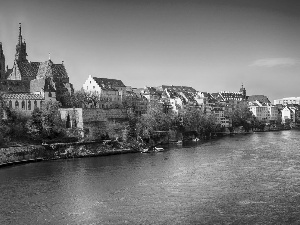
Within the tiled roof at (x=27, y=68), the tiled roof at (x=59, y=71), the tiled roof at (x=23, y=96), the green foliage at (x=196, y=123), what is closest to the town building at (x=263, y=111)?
the green foliage at (x=196, y=123)

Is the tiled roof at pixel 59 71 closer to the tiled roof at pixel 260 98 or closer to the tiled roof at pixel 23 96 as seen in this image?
the tiled roof at pixel 23 96

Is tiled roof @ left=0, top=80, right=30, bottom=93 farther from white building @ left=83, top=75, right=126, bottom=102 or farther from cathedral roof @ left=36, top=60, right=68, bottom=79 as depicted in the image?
white building @ left=83, top=75, right=126, bottom=102

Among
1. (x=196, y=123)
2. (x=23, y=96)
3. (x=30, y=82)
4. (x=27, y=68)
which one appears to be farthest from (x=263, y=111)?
(x=23, y=96)

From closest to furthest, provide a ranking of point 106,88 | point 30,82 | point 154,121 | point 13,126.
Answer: point 13,126
point 30,82
point 154,121
point 106,88

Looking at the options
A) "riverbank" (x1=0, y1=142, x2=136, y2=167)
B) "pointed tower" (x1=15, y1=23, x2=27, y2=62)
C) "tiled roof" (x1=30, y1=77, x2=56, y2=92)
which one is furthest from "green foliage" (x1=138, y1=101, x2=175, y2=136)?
"pointed tower" (x1=15, y1=23, x2=27, y2=62)

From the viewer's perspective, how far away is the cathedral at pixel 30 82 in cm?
3872

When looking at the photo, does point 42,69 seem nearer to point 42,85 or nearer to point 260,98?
point 42,85

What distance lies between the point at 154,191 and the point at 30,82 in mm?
26950

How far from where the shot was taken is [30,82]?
42469 millimetres

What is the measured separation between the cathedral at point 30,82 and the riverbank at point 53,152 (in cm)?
759

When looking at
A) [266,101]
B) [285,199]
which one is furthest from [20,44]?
[266,101]

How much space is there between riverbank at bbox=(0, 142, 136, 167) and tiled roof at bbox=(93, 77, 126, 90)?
660 inches

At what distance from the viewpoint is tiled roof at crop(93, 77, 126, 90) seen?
51.0 metres

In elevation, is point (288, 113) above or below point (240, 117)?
above
